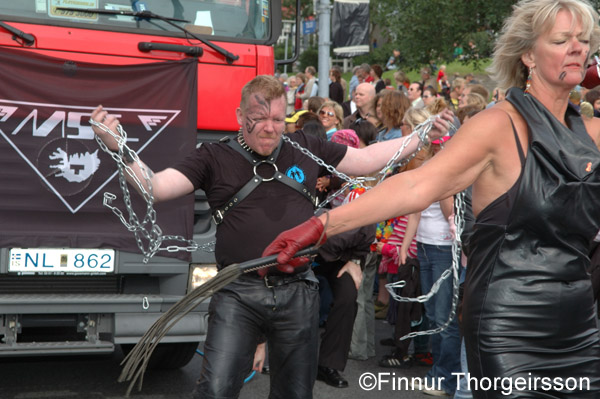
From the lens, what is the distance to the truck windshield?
19.2 feet

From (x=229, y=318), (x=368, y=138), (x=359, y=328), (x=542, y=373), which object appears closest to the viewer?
(x=542, y=373)

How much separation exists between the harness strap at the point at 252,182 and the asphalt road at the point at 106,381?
2340mm

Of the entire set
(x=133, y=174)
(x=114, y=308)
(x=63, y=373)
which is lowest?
(x=63, y=373)

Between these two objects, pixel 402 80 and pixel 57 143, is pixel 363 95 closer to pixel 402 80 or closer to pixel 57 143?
pixel 57 143

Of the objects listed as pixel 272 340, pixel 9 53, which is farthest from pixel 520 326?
pixel 9 53

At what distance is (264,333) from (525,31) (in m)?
1.98

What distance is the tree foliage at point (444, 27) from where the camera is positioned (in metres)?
22.5

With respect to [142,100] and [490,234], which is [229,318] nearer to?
[490,234]

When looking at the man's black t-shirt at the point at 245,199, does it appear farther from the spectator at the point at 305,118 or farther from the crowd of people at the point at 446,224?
the spectator at the point at 305,118

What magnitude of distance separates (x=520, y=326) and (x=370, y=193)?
2.22 feet

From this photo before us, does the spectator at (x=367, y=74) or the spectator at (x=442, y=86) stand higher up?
the spectator at (x=367, y=74)

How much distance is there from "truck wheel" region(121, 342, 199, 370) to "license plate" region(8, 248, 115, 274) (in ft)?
3.64

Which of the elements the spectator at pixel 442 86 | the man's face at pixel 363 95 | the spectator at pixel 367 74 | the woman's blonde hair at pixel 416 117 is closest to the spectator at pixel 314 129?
the woman's blonde hair at pixel 416 117

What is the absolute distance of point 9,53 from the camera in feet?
18.4
